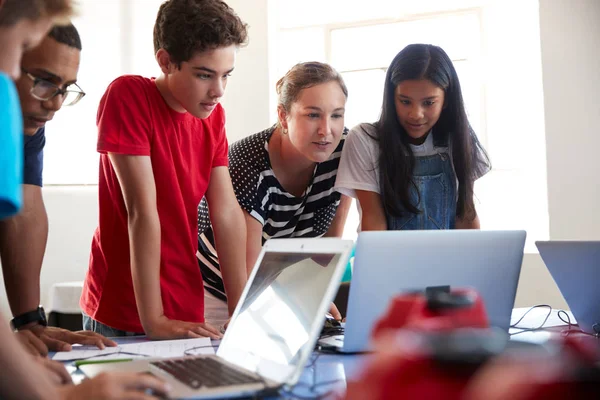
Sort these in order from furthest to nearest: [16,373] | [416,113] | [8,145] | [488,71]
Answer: [488,71] → [416,113] → [16,373] → [8,145]

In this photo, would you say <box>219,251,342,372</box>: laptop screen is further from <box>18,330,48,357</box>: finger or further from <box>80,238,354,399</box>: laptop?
<box>18,330,48,357</box>: finger

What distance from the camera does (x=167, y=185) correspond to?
5.12 feet

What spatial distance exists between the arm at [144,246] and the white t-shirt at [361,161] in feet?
1.96

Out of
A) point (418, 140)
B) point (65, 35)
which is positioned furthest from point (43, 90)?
point (418, 140)

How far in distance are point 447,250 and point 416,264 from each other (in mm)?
65

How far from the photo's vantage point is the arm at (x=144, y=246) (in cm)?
140

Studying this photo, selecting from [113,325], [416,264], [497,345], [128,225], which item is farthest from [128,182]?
[497,345]

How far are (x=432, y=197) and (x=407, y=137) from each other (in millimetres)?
195

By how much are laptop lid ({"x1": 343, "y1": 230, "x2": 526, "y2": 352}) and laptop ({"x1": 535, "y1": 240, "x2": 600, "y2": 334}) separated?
127mm

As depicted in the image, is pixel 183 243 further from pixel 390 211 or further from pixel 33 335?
pixel 390 211

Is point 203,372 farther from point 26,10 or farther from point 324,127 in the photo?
point 324,127

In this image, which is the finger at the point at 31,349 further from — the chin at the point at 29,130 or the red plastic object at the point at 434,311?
the red plastic object at the point at 434,311

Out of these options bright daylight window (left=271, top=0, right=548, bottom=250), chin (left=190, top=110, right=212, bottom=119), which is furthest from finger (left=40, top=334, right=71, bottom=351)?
bright daylight window (left=271, top=0, right=548, bottom=250)

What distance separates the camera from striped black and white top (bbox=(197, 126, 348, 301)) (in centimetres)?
186
